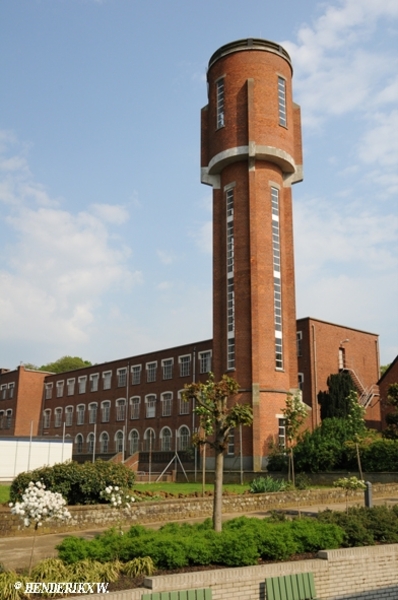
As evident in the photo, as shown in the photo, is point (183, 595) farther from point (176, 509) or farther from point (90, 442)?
point (90, 442)

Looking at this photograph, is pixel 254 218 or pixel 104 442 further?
pixel 104 442

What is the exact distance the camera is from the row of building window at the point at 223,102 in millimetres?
40750

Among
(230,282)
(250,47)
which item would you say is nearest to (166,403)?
(230,282)

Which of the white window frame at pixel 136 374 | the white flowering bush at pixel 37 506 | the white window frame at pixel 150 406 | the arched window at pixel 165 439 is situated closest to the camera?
the white flowering bush at pixel 37 506

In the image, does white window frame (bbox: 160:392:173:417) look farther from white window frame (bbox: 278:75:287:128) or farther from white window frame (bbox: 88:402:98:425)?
white window frame (bbox: 278:75:287:128)

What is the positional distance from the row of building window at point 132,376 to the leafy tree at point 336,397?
865cm

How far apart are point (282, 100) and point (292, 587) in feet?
118

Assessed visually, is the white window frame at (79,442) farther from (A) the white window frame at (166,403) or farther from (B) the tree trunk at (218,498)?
(B) the tree trunk at (218,498)

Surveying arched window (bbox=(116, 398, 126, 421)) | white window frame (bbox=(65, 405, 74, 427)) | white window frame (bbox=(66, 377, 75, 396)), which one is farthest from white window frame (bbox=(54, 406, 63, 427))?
arched window (bbox=(116, 398, 126, 421))

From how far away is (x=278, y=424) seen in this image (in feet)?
119

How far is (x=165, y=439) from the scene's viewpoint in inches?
1957

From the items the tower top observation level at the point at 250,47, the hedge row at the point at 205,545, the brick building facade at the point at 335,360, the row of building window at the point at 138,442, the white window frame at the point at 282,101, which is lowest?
the hedge row at the point at 205,545

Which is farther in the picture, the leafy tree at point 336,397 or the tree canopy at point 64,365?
the tree canopy at point 64,365

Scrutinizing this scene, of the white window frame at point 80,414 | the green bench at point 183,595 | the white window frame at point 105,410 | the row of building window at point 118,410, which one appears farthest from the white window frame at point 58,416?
the green bench at point 183,595
